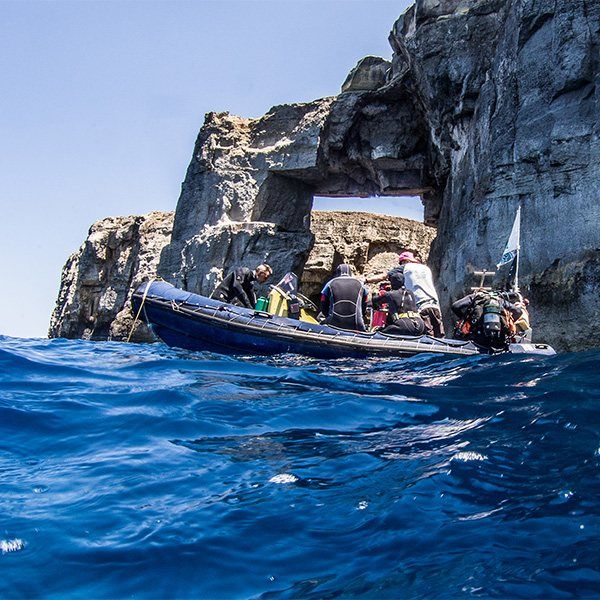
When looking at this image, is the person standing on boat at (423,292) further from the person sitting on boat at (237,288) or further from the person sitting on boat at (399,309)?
the person sitting on boat at (237,288)

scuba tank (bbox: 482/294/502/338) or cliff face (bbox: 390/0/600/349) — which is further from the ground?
cliff face (bbox: 390/0/600/349)

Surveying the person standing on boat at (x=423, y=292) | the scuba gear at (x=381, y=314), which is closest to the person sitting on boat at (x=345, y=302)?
the scuba gear at (x=381, y=314)

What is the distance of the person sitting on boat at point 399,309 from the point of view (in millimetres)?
9750

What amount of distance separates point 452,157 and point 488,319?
839cm

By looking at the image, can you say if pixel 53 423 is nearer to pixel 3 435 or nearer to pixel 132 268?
pixel 3 435

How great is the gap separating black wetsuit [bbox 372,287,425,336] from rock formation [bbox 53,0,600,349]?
11.0 feet

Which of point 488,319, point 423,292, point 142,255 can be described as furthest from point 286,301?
point 142,255

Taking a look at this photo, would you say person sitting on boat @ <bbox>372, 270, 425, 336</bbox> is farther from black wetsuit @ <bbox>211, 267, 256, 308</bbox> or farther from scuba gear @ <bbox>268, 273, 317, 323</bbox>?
black wetsuit @ <bbox>211, 267, 256, 308</bbox>

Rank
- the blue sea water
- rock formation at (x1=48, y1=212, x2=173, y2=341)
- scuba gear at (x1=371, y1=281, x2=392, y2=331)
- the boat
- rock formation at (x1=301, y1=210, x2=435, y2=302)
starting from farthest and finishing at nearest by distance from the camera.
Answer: rock formation at (x1=48, y1=212, x2=173, y2=341) → rock formation at (x1=301, y1=210, x2=435, y2=302) → scuba gear at (x1=371, y1=281, x2=392, y2=331) → the boat → the blue sea water

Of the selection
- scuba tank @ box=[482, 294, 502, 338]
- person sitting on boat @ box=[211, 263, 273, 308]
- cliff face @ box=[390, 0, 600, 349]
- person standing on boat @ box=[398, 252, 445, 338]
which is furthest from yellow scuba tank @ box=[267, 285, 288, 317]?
cliff face @ box=[390, 0, 600, 349]

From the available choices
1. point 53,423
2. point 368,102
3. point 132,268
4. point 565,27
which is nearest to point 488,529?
point 53,423

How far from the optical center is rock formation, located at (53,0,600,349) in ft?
39.4

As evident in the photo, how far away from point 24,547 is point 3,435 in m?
1.71

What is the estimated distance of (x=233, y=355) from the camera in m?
9.80
